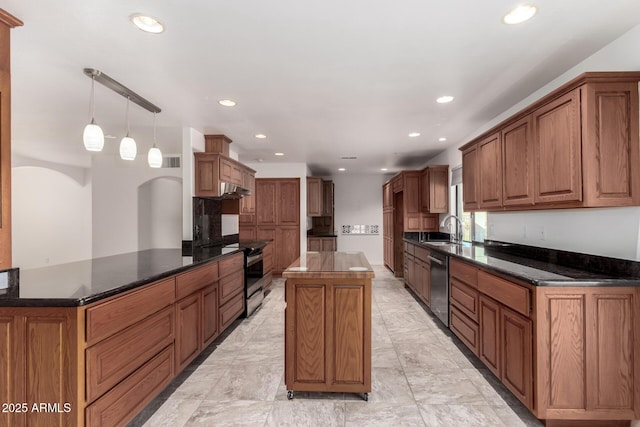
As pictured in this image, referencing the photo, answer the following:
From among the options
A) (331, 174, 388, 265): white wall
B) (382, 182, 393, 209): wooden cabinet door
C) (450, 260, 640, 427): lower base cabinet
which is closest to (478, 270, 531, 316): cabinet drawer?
(450, 260, 640, 427): lower base cabinet

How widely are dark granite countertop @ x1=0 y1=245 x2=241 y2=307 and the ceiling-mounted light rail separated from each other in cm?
152

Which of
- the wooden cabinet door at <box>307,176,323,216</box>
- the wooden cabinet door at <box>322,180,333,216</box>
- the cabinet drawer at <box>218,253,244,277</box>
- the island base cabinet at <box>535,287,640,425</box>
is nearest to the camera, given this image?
the island base cabinet at <box>535,287,640,425</box>

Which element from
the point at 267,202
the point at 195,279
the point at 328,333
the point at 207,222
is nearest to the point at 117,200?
the point at 267,202

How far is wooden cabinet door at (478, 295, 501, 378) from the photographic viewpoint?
2.36 m

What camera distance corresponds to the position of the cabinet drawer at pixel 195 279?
96.6 inches

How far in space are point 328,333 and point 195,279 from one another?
1.27m

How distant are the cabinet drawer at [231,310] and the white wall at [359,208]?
4.98 meters

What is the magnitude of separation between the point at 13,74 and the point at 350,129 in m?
3.31

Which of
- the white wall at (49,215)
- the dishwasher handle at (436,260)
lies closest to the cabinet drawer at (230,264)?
the dishwasher handle at (436,260)

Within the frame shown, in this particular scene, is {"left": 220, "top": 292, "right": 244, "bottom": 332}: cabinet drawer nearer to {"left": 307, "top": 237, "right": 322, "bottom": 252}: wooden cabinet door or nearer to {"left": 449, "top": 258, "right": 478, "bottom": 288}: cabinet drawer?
{"left": 449, "top": 258, "right": 478, "bottom": 288}: cabinet drawer

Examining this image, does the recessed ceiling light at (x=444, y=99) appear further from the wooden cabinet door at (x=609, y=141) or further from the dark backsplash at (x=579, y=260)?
the dark backsplash at (x=579, y=260)

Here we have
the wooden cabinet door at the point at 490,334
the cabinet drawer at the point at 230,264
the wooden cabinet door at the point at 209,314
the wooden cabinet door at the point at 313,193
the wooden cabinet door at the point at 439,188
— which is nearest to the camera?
the wooden cabinet door at the point at 490,334

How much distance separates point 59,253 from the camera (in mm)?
7066

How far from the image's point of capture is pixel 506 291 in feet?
7.19
